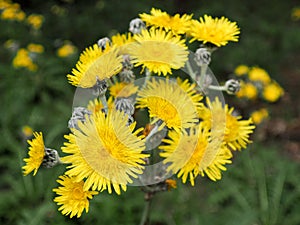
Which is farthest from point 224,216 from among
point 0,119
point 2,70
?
point 2,70

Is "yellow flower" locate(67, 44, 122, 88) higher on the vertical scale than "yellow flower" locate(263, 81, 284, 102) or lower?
higher

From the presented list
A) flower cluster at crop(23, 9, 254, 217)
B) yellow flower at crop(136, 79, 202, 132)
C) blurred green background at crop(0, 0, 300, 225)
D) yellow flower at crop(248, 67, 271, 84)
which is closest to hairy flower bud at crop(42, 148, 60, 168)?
flower cluster at crop(23, 9, 254, 217)

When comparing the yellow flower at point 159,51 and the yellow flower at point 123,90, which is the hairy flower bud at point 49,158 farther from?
the yellow flower at point 159,51

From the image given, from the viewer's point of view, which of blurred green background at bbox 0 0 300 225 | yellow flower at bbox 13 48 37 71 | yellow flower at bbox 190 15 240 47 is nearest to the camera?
yellow flower at bbox 190 15 240 47

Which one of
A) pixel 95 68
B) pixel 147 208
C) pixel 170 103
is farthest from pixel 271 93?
pixel 95 68

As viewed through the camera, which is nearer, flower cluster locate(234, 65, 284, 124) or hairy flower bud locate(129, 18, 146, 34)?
hairy flower bud locate(129, 18, 146, 34)

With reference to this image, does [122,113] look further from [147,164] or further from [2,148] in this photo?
[2,148]

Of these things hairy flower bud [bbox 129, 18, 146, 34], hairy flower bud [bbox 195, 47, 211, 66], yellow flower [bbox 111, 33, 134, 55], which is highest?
hairy flower bud [bbox 129, 18, 146, 34]

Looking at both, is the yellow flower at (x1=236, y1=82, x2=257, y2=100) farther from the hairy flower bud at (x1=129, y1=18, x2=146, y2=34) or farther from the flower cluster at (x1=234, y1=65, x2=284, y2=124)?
the hairy flower bud at (x1=129, y1=18, x2=146, y2=34)

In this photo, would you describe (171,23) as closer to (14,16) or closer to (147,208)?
(147,208)
